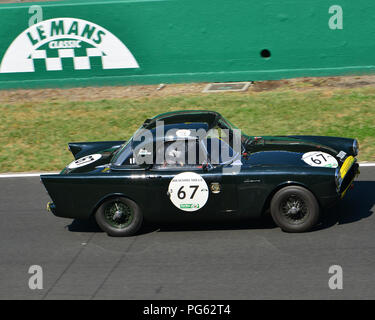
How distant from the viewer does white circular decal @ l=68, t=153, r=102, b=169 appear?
7.87m

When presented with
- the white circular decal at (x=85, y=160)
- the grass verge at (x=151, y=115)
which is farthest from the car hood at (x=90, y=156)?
the grass verge at (x=151, y=115)

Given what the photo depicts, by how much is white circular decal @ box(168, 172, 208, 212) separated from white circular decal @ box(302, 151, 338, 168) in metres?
1.32

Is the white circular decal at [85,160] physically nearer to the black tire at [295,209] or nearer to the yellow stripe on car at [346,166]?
the black tire at [295,209]

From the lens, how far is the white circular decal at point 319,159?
23.6 ft

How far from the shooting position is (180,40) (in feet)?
42.3

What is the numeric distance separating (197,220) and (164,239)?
472 mm

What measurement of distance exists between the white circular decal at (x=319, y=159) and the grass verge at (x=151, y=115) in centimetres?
337

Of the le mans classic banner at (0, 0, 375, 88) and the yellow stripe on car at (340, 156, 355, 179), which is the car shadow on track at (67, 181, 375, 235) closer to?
the yellow stripe on car at (340, 156, 355, 179)

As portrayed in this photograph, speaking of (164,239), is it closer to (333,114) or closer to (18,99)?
(333,114)

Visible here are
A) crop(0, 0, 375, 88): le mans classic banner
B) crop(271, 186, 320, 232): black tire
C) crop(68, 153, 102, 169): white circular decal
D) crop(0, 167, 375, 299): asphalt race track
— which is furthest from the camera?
crop(0, 0, 375, 88): le mans classic banner

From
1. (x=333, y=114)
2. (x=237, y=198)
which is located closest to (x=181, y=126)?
(x=237, y=198)

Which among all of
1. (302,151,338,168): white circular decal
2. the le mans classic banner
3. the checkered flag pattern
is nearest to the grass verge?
the le mans classic banner

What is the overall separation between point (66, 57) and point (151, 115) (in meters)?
2.42

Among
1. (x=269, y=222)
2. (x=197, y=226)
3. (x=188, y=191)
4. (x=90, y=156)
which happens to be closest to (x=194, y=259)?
(x=188, y=191)
